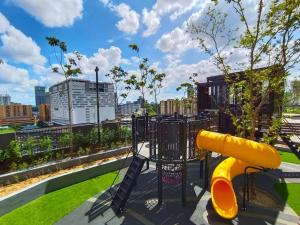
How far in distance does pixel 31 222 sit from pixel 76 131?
240 inches

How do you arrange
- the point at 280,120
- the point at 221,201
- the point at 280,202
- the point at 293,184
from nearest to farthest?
the point at 221,201 → the point at 280,202 → the point at 280,120 → the point at 293,184

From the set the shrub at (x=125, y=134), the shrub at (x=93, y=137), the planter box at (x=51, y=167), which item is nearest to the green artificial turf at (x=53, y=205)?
the planter box at (x=51, y=167)

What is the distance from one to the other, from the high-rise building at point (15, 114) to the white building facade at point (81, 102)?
16671 millimetres

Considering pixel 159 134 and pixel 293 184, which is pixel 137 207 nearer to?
pixel 159 134

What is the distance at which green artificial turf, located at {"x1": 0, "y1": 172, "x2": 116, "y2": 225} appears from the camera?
527cm

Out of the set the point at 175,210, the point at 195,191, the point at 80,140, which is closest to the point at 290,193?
the point at 195,191

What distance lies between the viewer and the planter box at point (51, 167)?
7.34m

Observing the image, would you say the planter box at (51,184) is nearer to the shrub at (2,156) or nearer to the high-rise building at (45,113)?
the shrub at (2,156)

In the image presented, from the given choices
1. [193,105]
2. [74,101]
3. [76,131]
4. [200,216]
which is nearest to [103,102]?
[74,101]

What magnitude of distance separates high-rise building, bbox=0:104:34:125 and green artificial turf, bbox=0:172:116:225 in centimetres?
12270

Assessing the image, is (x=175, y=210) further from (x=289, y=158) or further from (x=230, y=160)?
(x=289, y=158)

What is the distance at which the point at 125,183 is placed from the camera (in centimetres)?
626

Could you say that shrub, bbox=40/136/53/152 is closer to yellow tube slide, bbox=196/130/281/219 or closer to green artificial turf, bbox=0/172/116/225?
green artificial turf, bbox=0/172/116/225

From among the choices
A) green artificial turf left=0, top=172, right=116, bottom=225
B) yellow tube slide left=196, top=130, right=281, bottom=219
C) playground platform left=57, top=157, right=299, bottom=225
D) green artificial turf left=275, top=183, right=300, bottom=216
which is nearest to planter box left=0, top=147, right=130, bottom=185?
green artificial turf left=0, top=172, right=116, bottom=225
